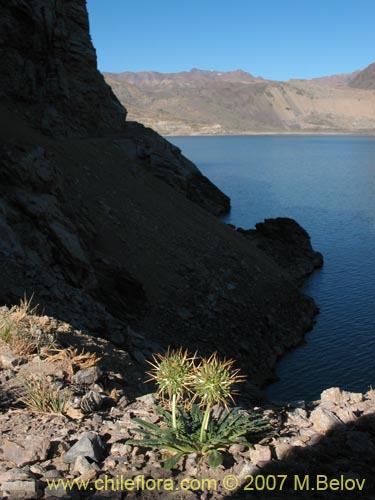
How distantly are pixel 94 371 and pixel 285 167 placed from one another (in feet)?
284

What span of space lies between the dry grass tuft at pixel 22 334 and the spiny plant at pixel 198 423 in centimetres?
280

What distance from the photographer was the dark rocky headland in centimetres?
665

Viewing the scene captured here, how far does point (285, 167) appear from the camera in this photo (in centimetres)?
9112

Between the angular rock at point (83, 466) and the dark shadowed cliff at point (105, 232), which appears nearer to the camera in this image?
the angular rock at point (83, 466)

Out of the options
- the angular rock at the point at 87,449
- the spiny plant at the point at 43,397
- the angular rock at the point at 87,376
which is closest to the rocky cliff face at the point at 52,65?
the angular rock at the point at 87,376

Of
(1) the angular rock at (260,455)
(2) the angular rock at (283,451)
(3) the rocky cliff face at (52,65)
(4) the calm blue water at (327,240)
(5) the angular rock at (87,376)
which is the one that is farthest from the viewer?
(3) the rocky cliff face at (52,65)

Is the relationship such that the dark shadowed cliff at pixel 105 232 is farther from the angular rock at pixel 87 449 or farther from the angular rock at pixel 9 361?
the angular rock at pixel 87 449

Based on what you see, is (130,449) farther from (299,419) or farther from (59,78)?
(59,78)

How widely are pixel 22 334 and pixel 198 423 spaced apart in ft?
11.7

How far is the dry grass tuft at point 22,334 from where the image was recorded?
8414 millimetres

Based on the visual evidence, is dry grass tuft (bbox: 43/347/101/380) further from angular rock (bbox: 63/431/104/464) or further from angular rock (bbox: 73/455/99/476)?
angular rock (bbox: 73/455/99/476)

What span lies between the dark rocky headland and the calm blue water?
1.26m

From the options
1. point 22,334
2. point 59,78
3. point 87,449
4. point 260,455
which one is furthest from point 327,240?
point 87,449

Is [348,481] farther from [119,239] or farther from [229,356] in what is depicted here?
[119,239]
